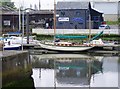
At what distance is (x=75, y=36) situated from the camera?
40.2 meters

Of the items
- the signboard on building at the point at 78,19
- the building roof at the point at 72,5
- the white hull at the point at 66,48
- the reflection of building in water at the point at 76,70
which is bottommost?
the reflection of building in water at the point at 76,70

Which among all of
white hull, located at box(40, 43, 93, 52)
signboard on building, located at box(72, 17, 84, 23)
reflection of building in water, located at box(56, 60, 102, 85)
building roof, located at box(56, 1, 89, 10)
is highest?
building roof, located at box(56, 1, 89, 10)

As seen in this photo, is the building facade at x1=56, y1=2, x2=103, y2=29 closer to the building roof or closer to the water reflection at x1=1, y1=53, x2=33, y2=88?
the building roof

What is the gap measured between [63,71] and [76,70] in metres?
1.15

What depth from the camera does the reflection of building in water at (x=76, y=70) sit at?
1880cm

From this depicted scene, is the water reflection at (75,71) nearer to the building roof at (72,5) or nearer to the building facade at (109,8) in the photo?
the building roof at (72,5)

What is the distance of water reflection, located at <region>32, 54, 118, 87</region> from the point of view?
17.6m

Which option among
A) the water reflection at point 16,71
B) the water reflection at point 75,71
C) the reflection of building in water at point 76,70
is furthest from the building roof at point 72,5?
the water reflection at point 16,71

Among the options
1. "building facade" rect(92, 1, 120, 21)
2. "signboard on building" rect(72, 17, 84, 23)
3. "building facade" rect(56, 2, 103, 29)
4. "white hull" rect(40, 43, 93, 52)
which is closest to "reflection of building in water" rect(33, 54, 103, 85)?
"white hull" rect(40, 43, 93, 52)

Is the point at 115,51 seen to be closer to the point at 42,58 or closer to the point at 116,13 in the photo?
the point at 42,58

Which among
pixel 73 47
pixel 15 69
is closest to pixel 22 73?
pixel 15 69

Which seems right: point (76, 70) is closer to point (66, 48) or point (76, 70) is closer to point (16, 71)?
point (16, 71)

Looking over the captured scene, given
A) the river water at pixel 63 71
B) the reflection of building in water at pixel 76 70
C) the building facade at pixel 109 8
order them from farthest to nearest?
the building facade at pixel 109 8
the reflection of building in water at pixel 76 70
the river water at pixel 63 71

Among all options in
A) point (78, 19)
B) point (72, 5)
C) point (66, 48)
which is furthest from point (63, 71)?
point (72, 5)
